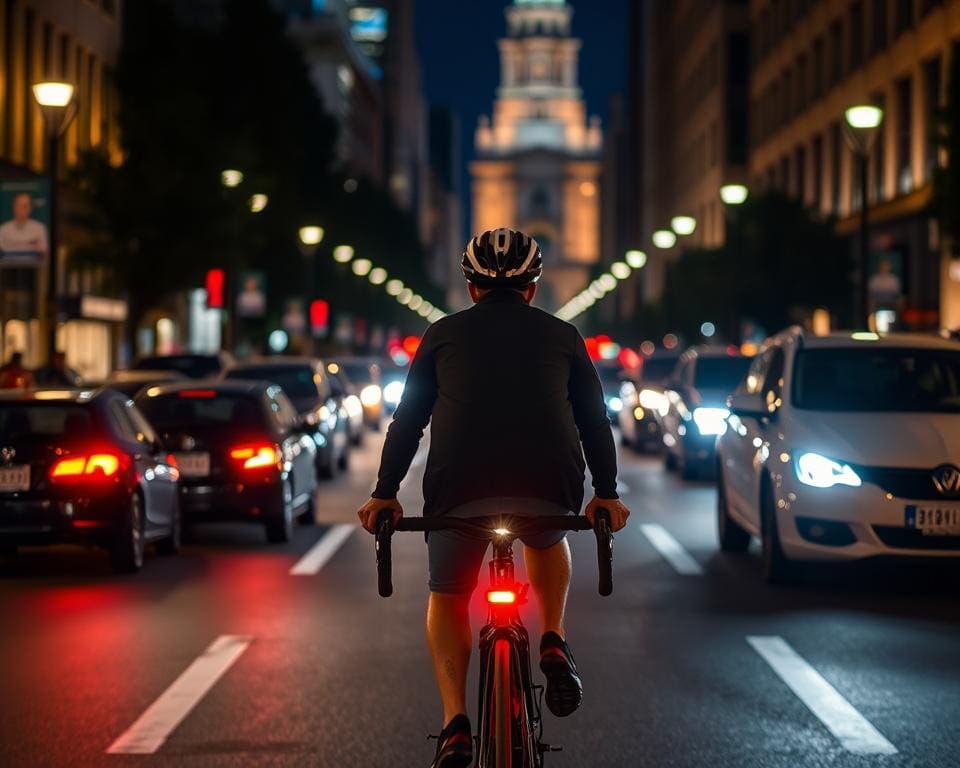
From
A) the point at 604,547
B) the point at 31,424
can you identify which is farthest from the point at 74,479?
the point at 604,547

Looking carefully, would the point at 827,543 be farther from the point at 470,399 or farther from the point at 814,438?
the point at 470,399

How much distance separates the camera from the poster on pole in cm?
3069

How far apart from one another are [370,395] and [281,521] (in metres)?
27.9

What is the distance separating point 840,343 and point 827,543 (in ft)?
7.62

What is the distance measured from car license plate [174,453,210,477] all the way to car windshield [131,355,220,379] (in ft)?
68.5

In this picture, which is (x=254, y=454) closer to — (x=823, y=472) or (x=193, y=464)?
(x=193, y=464)

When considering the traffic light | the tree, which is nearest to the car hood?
the tree

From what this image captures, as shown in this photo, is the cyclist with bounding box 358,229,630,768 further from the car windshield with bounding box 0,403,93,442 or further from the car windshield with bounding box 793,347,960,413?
the car windshield with bounding box 0,403,93,442

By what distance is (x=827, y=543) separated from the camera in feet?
44.2

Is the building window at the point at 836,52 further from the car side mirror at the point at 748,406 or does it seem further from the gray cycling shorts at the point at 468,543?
the gray cycling shorts at the point at 468,543

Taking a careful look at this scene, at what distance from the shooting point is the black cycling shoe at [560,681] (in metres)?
5.98

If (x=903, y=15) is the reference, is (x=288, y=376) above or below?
below

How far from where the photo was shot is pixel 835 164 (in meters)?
63.8

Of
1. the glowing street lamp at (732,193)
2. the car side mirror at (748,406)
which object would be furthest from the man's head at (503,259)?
the glowing street lamp at (732,193)
